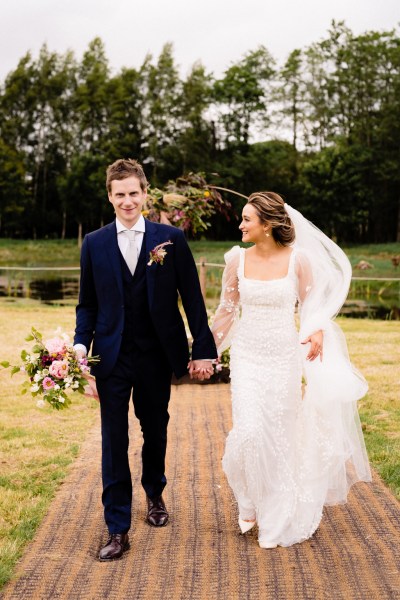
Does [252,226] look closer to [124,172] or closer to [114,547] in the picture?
[124,172]

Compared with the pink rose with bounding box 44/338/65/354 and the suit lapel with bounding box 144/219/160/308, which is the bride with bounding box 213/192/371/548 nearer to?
the suit lapel with bounding box 144/219/160/308

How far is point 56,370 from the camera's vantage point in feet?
11.7

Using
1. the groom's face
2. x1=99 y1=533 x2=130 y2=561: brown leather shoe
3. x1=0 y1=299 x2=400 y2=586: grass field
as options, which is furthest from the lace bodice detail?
x1=0 y1=299 x2=400 y2=586: grass field

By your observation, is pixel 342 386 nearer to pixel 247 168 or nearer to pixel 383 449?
pixel 383 449

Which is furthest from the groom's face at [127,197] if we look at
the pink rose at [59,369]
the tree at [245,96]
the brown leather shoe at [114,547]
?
the tree at [245,96]

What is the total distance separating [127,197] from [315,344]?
122 cm

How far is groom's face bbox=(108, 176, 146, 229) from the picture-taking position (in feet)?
12.0

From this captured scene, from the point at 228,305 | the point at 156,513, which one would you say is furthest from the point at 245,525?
the point at 228,305

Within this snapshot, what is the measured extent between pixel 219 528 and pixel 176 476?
3.50 ft

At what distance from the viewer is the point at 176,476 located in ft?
16.7

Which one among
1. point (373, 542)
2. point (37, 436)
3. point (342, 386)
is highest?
point (342, 386)

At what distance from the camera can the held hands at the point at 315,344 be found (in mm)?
3934

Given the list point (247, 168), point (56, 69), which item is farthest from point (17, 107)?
point (247, 168)

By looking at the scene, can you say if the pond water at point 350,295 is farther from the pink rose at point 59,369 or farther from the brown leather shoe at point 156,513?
the pink rose at point 59,369
